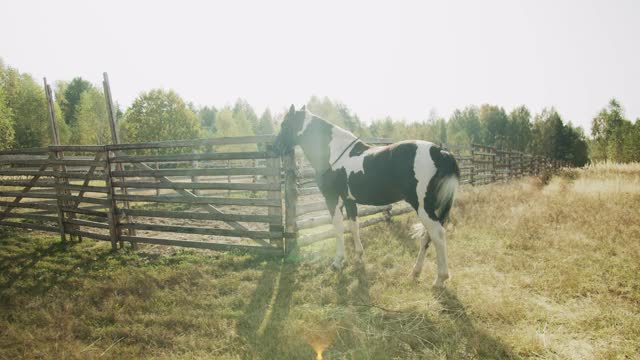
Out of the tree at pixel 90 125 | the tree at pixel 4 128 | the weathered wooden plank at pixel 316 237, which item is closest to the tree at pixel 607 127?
the weathered wooden plank at pixel 316 237

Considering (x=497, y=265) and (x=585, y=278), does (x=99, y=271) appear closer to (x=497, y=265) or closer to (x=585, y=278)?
(x=497, y=265)

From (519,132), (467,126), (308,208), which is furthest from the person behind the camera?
(467,126)

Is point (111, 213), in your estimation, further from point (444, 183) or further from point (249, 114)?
point (249, 114)

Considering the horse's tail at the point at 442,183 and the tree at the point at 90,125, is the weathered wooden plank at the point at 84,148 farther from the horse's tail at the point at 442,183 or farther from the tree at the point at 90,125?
the tree at the point at 90,125

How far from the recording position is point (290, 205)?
234 inches

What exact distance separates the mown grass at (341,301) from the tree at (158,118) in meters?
29.0

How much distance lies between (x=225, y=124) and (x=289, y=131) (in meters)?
55.8

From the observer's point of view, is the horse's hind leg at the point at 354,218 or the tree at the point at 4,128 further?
the tree at the point at 4,128

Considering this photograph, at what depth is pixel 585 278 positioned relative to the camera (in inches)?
171

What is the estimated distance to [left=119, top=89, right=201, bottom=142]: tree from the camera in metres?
32.6

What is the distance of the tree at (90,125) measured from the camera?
132 ft

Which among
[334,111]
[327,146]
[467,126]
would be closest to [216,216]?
[327,146]

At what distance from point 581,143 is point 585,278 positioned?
207ft

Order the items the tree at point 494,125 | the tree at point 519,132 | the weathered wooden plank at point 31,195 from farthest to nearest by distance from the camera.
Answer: the tree at point 494,125
the tree at point 519,132
the weathered wooden plank at point 31,195
